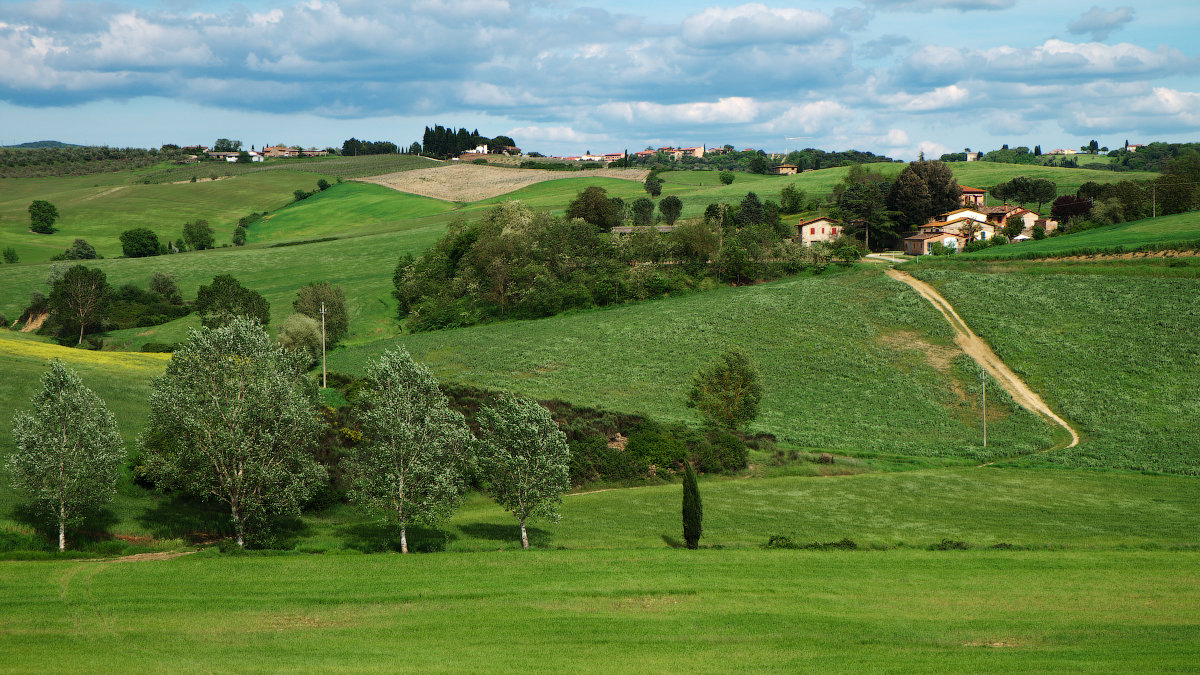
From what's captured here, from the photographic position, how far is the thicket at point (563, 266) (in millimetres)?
101000

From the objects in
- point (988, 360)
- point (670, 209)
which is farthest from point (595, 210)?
point (988, 360)

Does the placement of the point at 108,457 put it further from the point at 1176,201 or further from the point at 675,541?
the point at 1176,201

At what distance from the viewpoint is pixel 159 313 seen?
332 ft

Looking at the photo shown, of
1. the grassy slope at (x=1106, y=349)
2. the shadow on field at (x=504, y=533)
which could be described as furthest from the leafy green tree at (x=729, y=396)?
the shadow on field at (x=504, y=533)

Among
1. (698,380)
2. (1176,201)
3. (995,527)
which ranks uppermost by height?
(1176,201)

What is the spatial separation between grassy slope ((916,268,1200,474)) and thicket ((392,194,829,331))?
23.2 m

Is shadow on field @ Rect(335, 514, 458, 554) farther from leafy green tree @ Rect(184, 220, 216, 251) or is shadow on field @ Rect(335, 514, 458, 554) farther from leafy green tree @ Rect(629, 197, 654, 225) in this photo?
leafy green tree @ Rect(184, 220, 216, 251)

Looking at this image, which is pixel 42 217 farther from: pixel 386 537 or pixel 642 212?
pixel 386 537

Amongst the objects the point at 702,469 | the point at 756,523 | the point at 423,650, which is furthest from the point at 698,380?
the point at 423,650

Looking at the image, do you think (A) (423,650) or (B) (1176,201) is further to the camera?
(B) (1176,201)

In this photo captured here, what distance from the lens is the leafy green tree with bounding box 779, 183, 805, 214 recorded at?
15450 centimetres

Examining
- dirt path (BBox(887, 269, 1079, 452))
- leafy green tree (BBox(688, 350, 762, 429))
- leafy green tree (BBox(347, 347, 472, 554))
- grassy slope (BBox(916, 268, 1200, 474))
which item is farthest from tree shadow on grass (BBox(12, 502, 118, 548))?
dirt path (BBox(887, 269, 1079, 452))

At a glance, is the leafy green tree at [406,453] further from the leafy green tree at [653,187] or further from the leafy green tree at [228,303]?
the leafy green tree at [653,187]

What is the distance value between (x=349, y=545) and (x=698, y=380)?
35.9m
